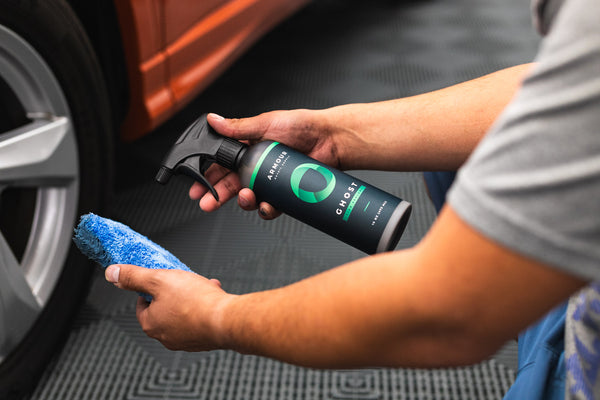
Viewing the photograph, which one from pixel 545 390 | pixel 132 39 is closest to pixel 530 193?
pixel 545 390

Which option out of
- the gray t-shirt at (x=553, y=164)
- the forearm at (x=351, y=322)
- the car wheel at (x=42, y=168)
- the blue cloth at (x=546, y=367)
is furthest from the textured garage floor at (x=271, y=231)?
the gray t-shirt at (x=553, y=164)

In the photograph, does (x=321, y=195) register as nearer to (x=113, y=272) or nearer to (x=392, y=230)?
(x=392, y=230)

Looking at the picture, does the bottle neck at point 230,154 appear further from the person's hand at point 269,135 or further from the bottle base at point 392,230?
the bottle base at point 392,230

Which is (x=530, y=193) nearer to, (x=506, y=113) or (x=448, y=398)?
(x=506, y=113)

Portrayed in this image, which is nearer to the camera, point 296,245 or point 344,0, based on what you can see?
point 296,245

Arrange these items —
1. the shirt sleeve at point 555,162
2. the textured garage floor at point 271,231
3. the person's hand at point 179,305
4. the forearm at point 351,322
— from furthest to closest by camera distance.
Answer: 1. the textured garage floor at point 271,231
2. the person's hand at point 179,305
3. the forearm at point 351,322
4. the shirt sleeve at point 555,162

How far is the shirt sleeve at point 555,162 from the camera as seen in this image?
38 cm

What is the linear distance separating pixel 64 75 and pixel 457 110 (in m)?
0.76

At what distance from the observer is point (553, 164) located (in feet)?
1.29

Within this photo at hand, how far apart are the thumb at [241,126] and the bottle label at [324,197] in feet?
0.43

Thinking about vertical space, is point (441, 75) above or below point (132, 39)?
below

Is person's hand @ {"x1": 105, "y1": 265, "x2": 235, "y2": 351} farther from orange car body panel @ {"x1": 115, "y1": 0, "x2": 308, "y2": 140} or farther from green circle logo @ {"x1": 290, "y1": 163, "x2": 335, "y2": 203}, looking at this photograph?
orange car body panel @ {"x1": 115, "y1": 0, "x2": 308, "y2": 140}

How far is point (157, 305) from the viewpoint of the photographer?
2.29 ft

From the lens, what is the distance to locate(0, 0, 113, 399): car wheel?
0.95 metres
